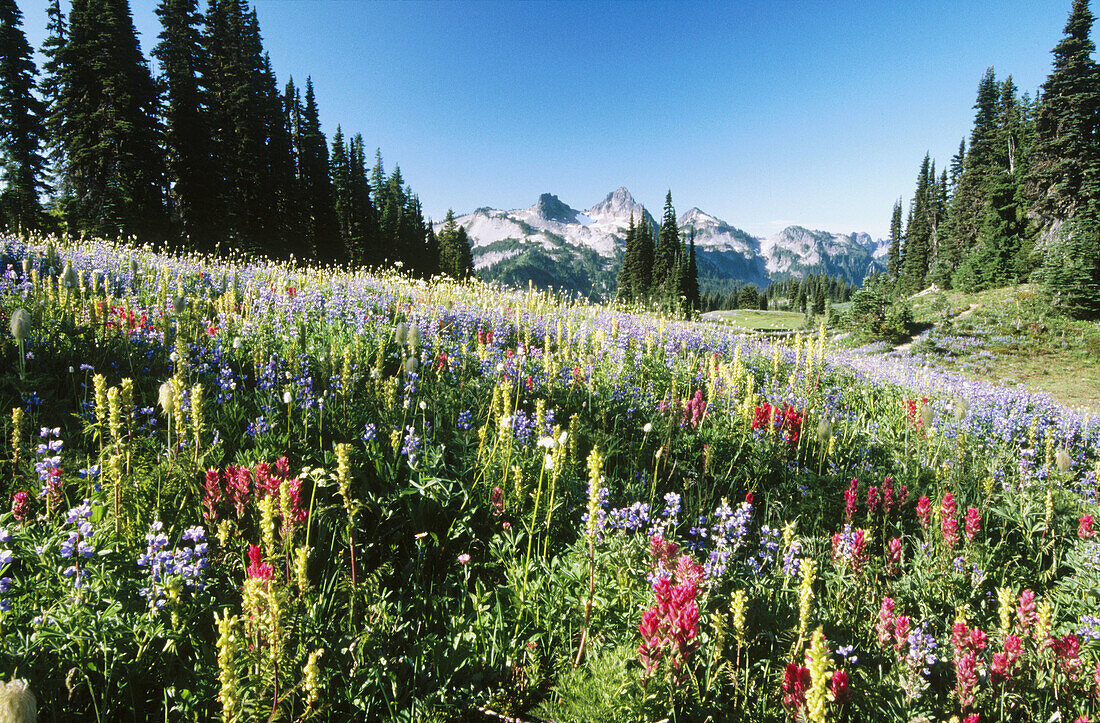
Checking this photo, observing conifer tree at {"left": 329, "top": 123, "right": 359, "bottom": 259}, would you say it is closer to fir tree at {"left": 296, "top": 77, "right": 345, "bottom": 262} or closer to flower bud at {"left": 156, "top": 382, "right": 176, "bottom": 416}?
fir tree at {"left": 296, "top": 77, "right": 345, "bottom": 262}

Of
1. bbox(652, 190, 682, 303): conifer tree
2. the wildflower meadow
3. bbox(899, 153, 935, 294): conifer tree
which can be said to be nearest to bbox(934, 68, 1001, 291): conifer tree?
bbox(899, 153, 935, 294): conifer tree

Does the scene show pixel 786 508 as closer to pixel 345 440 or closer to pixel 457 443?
pixel 457 443

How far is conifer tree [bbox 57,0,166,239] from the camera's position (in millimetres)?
24969

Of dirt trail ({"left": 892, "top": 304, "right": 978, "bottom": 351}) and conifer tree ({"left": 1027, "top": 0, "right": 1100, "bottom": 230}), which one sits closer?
dirt trail ({"left": 892, "top": 304, "right": 978, "bottom": 351})

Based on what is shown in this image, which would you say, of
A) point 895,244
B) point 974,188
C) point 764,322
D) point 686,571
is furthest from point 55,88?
point 895,244

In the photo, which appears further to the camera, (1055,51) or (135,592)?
(1055,51)

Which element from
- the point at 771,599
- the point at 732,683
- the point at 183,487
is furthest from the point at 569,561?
the point at 183,487

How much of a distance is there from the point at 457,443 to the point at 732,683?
2315 mm

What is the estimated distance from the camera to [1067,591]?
3148 millimetres

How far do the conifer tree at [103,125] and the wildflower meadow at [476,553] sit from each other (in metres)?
27.6

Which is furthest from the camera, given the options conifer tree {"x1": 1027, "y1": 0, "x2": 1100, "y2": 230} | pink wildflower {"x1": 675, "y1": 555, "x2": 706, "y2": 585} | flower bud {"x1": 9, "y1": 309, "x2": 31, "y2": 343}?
conifer tree {"x1": 1027, "y1": 0, "x2": 1100, "y2": 230}

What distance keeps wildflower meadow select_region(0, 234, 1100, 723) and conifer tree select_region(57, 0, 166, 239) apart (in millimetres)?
27567

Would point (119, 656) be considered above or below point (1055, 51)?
below

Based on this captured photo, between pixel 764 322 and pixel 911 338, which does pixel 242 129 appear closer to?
pixel 911 338
